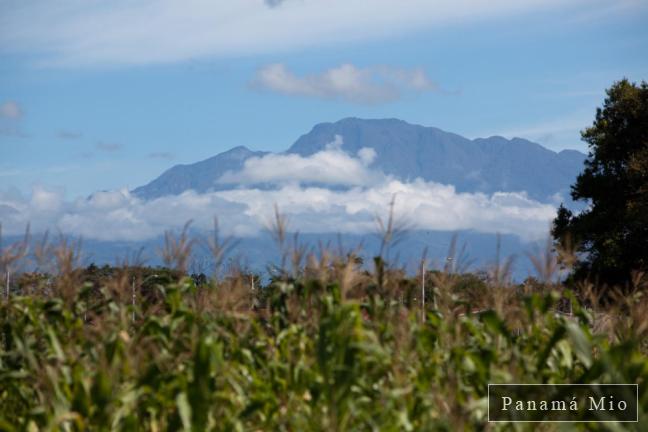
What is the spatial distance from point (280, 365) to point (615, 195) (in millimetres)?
29832

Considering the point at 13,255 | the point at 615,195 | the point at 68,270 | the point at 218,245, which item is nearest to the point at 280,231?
the point at 218,245

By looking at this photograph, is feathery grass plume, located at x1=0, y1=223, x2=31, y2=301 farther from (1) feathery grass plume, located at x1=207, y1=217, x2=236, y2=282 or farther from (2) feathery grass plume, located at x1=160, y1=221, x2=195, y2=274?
(1) feathery grass plume, located at x1=207, y1=217, x2=236, y2=282

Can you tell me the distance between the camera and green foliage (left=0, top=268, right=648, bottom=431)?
218 inches

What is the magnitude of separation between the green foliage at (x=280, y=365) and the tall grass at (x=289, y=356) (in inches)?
0.6

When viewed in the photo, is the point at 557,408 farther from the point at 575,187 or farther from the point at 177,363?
the point at 575,187

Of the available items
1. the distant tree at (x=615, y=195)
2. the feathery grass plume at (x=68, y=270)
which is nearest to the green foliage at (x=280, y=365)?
the feathery grass plume at (x=68, y=270)

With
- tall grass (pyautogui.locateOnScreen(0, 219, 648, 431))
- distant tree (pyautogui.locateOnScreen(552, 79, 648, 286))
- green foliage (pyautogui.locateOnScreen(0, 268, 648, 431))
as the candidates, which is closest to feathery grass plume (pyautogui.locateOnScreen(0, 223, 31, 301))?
tall grass (pyautogui.locateOnScreen(0, 219, 648, 431))

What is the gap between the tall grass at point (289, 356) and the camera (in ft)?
18.3

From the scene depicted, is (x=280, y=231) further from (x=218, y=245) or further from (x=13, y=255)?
(x=13, y=255)

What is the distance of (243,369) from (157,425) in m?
0.77

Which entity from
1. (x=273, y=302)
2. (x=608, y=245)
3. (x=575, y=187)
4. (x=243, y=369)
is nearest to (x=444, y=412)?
(x=243, y=369)

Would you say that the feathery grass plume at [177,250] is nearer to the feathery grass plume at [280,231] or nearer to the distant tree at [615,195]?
the feathery grass plume at [280,231]

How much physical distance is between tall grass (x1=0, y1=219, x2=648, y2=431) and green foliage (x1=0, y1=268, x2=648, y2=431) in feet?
0.05

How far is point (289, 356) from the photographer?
6.63 m
